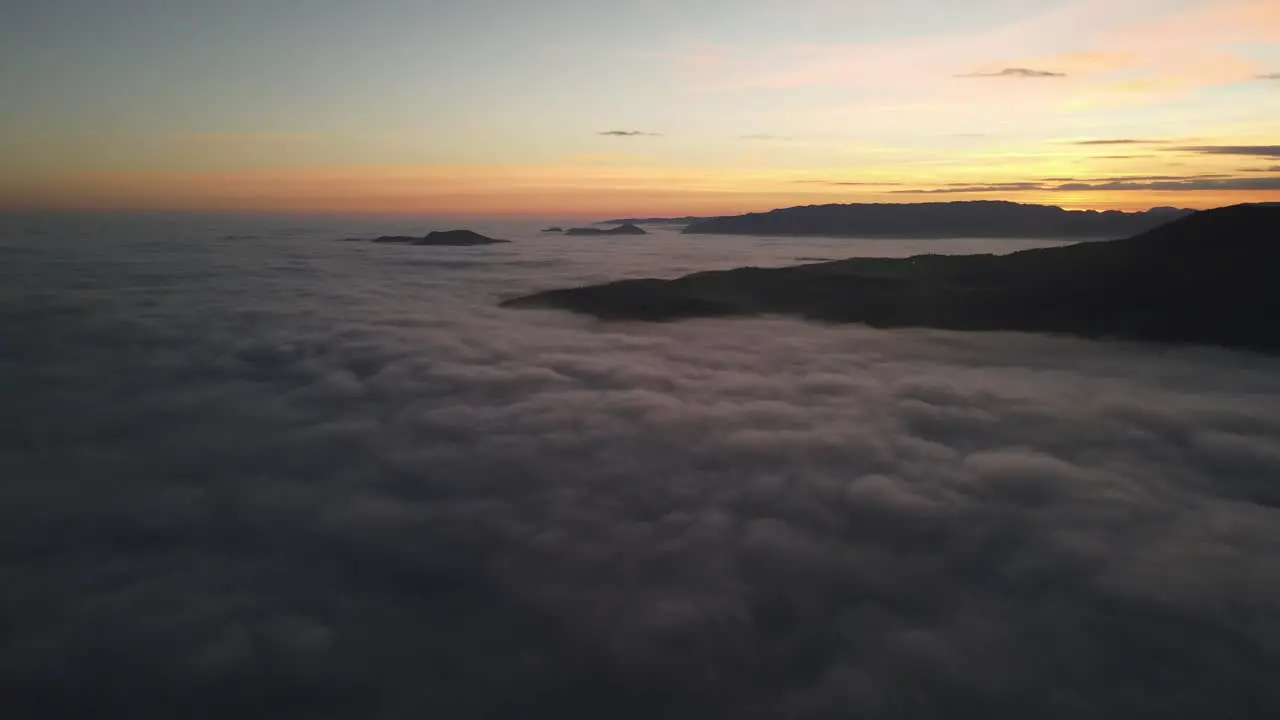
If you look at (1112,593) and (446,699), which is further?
(1112,593)

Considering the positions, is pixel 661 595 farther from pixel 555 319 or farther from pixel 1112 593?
pixel 555 319

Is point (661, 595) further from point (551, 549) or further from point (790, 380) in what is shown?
point (790, 380)

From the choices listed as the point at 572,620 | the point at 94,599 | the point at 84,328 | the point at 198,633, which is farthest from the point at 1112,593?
the point at 84,328

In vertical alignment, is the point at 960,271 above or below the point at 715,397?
above

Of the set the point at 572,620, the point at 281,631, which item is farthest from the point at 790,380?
the point at 281,631

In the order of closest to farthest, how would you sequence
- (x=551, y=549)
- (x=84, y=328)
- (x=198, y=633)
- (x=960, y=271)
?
(x=198, y=633) < (x=551, y=549) < (x=84, y=328) < (x=960, y=271)

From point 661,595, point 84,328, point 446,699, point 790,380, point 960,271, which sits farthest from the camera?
point 960,271

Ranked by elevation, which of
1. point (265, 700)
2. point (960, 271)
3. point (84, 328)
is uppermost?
point (960, 271)
